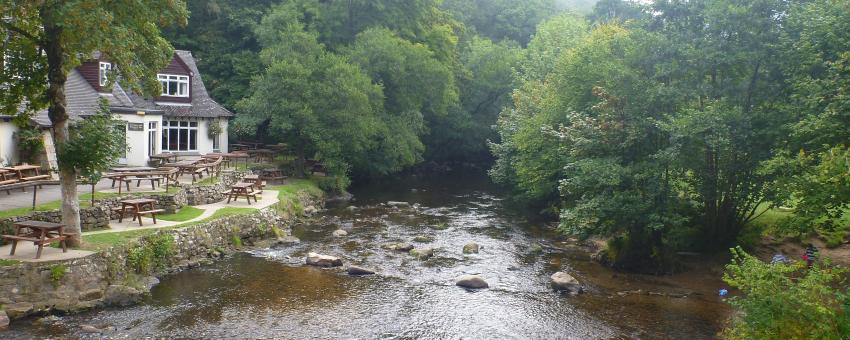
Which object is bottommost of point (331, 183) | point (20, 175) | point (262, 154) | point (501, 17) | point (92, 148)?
point (331, 183)

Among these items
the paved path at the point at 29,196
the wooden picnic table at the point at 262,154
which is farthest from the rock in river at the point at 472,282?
the wooden picnic table at the point at 262,154

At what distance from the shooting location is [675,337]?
1728 centimetres

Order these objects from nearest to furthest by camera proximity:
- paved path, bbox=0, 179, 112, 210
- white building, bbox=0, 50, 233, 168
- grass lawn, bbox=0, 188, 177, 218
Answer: grass lawn, bbox=0, 188, 177, 218
paved path, bbox=0, 179, 112, 210
white building, bbox=0, 50, 233, 168

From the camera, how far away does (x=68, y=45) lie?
60.7 ft

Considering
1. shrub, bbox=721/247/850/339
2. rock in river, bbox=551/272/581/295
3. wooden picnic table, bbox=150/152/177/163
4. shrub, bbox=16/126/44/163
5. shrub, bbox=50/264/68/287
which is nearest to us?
shrub, bbox=721/247/850/339

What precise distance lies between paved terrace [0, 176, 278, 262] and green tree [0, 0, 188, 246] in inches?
46.5

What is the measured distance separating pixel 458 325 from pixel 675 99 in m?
12.9

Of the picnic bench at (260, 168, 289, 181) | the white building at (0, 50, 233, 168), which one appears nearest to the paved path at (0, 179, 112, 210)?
the white building at (0, 50, 233, 168)

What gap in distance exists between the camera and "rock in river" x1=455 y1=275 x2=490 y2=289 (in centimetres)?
2159

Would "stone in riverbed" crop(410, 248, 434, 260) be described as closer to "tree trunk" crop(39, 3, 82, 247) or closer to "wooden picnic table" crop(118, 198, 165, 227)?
"wooden picnic table" crop(118, 198, 165, 227)

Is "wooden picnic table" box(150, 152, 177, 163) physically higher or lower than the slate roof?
lower

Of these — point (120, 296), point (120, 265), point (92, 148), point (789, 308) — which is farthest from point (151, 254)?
point (789, 308)

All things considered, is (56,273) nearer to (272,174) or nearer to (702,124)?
(702,124)

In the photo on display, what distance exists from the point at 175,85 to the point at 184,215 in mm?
20839
